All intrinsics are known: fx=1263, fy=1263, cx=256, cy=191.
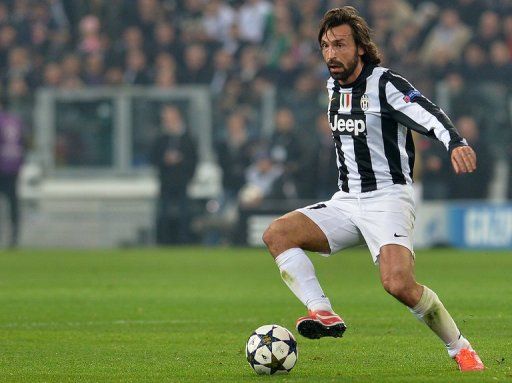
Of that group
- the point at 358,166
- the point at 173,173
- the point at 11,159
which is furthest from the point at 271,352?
the point at 11,159

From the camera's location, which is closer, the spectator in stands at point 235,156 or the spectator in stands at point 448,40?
the spectator in stands at point 235,156

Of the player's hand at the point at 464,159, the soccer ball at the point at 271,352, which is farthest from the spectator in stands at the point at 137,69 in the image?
the player's hand at the point at 464,159

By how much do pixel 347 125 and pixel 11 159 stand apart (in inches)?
647

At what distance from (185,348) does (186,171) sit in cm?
1454

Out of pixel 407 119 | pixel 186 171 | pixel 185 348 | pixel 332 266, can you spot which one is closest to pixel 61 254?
pixel 186 171

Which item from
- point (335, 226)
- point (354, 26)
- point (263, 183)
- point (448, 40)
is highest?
point (354, 26)

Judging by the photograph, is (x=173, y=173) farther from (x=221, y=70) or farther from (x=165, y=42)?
(x=165, y=42)

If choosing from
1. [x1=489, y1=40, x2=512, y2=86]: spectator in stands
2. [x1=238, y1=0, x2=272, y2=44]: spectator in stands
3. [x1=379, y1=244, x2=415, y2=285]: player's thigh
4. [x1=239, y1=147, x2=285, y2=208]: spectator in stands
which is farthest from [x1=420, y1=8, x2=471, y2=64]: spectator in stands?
[x1=379, y1=244, x2=415, y2=285]: player's thigh

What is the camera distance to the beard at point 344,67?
295 inches

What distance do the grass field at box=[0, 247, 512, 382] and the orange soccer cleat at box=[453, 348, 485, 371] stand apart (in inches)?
2.9

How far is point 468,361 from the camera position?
7086 mm

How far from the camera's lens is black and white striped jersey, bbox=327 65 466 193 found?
7.43m

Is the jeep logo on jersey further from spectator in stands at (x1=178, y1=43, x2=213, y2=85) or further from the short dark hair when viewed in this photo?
spectator in stands at (x1=178, y1=43, x2=213, y2=85)

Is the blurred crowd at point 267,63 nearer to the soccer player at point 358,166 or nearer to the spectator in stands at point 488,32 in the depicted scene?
the spectator in stands at point 488,32
